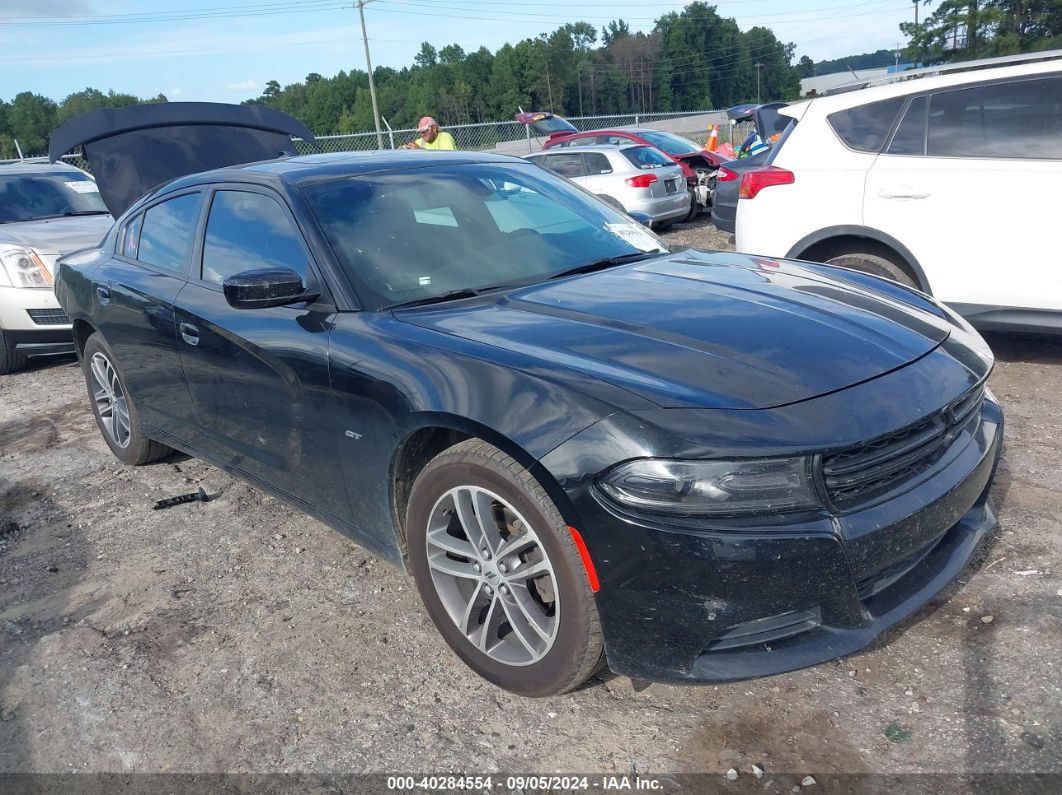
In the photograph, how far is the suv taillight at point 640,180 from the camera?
12.2 m

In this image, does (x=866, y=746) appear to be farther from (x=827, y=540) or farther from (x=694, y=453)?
(x=694, y=453)

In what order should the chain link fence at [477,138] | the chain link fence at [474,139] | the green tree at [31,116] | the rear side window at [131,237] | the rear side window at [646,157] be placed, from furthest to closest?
the green tree at [31,116] → the chain link fence at [477,138] → the chain link fence at [474,139] → the rear side window at [646,157] → the rear side window at [131,237]

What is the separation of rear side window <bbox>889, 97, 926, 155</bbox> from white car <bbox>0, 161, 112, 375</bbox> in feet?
20.7

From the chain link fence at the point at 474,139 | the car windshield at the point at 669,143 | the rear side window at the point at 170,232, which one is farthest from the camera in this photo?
the chain link fence at the point at 474,139

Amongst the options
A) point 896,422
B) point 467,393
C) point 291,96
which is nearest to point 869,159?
point 896,422

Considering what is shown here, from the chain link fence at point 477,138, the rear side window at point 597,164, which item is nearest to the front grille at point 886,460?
the rear side window at point 597,164

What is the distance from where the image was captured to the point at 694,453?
217 centimetres

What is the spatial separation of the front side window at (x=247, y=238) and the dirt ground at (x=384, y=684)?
1.23 m

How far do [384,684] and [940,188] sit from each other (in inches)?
167

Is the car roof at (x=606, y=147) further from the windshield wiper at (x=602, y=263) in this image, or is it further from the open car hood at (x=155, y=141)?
the windshield wiper at (x=602, y=263)

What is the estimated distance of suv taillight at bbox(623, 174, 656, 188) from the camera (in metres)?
12.2

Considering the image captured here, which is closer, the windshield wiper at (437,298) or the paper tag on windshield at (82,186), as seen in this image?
the windshield wiper at (437,298)

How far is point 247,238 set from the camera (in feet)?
11.8

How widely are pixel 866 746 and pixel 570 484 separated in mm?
1086
